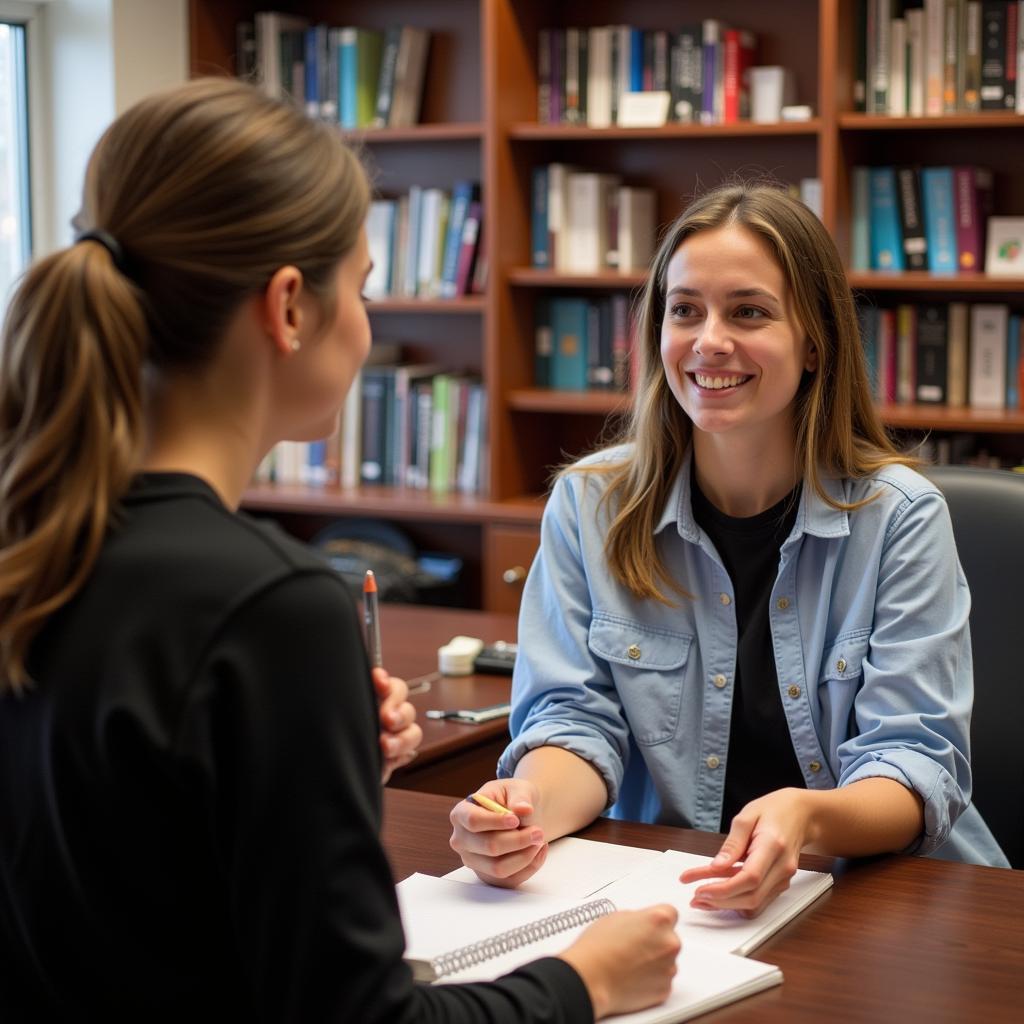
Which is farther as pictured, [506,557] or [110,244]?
[506,557]

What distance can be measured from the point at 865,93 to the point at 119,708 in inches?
123

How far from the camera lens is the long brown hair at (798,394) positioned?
1776 millimetres

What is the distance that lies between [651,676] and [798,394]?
395 mm

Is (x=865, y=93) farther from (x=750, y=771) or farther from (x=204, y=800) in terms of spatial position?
(x=204, y=800)

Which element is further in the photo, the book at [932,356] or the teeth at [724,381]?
the book at [932,356]

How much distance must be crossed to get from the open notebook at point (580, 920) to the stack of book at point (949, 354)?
2406 millimetres

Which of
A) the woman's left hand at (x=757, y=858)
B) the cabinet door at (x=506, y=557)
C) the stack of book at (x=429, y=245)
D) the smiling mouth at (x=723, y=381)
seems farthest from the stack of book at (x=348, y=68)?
the woman's left hand at (x=757, y=858)

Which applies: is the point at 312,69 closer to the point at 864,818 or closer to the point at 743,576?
the point at 743,576

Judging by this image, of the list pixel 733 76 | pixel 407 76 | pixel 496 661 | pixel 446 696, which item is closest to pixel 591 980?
pixel 446 696

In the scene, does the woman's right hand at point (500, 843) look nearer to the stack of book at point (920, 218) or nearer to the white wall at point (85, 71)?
the stack of book at point (920, 218)

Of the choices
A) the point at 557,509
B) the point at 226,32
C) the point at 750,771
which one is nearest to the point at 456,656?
the point at 557,509

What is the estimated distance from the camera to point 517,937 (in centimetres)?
120

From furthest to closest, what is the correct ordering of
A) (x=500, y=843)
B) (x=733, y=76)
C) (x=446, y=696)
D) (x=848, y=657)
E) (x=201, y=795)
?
(x=733, y=76)
(x=446, y=696)
(x=848, y=657)
(x=500, y=843)
(x=201, y=795)

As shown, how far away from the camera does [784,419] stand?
183 cm
